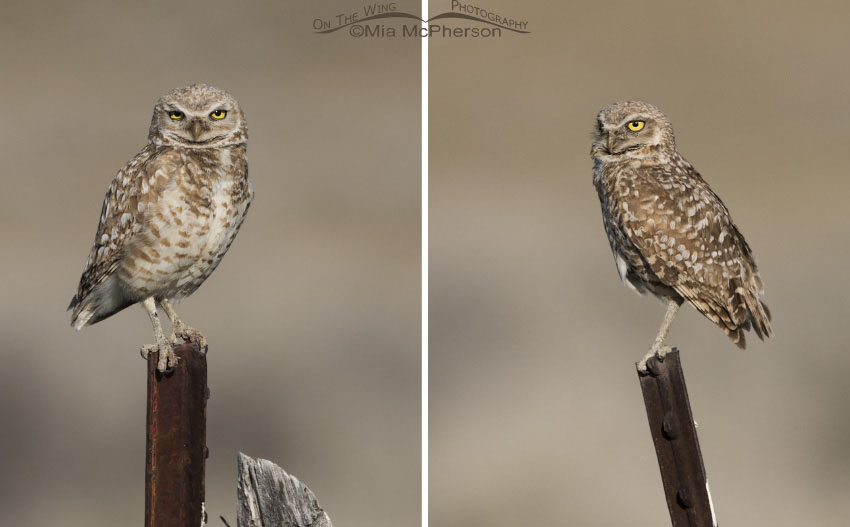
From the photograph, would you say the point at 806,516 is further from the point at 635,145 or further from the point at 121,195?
the point at 121,195

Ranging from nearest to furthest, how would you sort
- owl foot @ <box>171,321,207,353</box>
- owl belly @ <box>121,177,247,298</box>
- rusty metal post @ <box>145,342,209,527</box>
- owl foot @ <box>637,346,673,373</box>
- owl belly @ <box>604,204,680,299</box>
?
rusty metal post @ <box>145,342,209,527</box>
owl foot @ <box>637,346,673,373</box>
owl belly @ <box>121,177,247,298</box>
owl foot @ <box>171,321,207,353</box>
owl belly @ <box>604,204,680,299</box>

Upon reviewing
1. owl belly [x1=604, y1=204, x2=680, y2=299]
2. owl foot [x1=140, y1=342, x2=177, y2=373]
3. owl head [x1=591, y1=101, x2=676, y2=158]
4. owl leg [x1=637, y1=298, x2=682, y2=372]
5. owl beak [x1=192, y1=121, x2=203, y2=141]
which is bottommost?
owl foot [x1=140, y1=342, x2=177, y2=373]

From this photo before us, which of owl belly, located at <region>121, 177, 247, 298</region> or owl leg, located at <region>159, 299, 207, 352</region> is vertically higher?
owl belly, located at <region>121, 177, 247, 298</region>

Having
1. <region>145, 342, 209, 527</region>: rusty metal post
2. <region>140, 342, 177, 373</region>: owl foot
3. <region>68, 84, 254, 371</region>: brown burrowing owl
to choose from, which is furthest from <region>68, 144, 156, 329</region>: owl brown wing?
<region>145, 342, 209, 527</region>: rusty metal post

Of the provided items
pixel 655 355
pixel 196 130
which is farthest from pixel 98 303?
pixel 655 355

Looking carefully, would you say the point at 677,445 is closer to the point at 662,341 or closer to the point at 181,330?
the point at 662,341

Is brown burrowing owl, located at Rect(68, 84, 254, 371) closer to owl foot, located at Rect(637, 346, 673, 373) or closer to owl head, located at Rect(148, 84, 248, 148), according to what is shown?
owl head, located at Rect(148, 84, 248, 148)

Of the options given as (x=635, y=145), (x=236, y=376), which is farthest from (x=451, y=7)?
(x=236, y=376)
